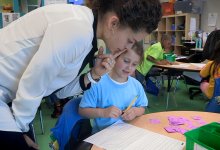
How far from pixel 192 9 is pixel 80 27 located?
5.17 metres

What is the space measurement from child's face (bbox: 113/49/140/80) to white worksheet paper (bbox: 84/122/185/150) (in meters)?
0.40

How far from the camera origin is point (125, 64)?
1.42m

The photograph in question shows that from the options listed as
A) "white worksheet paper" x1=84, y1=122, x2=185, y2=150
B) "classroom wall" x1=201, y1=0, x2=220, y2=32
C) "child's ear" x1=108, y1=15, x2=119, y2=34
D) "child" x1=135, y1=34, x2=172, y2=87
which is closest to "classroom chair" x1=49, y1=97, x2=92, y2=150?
"white worksheet paper" x1=84, y1=122, x2=185, y2=150

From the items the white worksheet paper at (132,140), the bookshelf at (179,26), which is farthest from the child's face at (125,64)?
the bookshelf at (179,26)

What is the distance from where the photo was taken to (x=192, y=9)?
538 centimetres

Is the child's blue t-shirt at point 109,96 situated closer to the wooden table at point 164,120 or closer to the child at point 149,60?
the wooden table at point 164,120

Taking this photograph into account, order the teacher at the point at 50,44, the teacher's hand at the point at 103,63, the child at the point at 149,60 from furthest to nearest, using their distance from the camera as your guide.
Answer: the child at the point at 149,60, the teacher's hand at the point at 103,63, the teacher at the point at 50,44

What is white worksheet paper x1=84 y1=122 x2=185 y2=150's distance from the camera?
0.91 m

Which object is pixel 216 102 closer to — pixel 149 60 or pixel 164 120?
pixel 164 120

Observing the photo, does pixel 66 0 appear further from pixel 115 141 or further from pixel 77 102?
pixel 115 141

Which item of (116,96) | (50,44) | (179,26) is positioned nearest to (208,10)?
(179,26)

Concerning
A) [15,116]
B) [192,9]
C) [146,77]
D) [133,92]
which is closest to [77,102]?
[133,92]

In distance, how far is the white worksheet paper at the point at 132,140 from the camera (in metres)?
0.91

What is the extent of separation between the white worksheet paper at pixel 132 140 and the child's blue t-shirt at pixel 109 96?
20 centimetres
